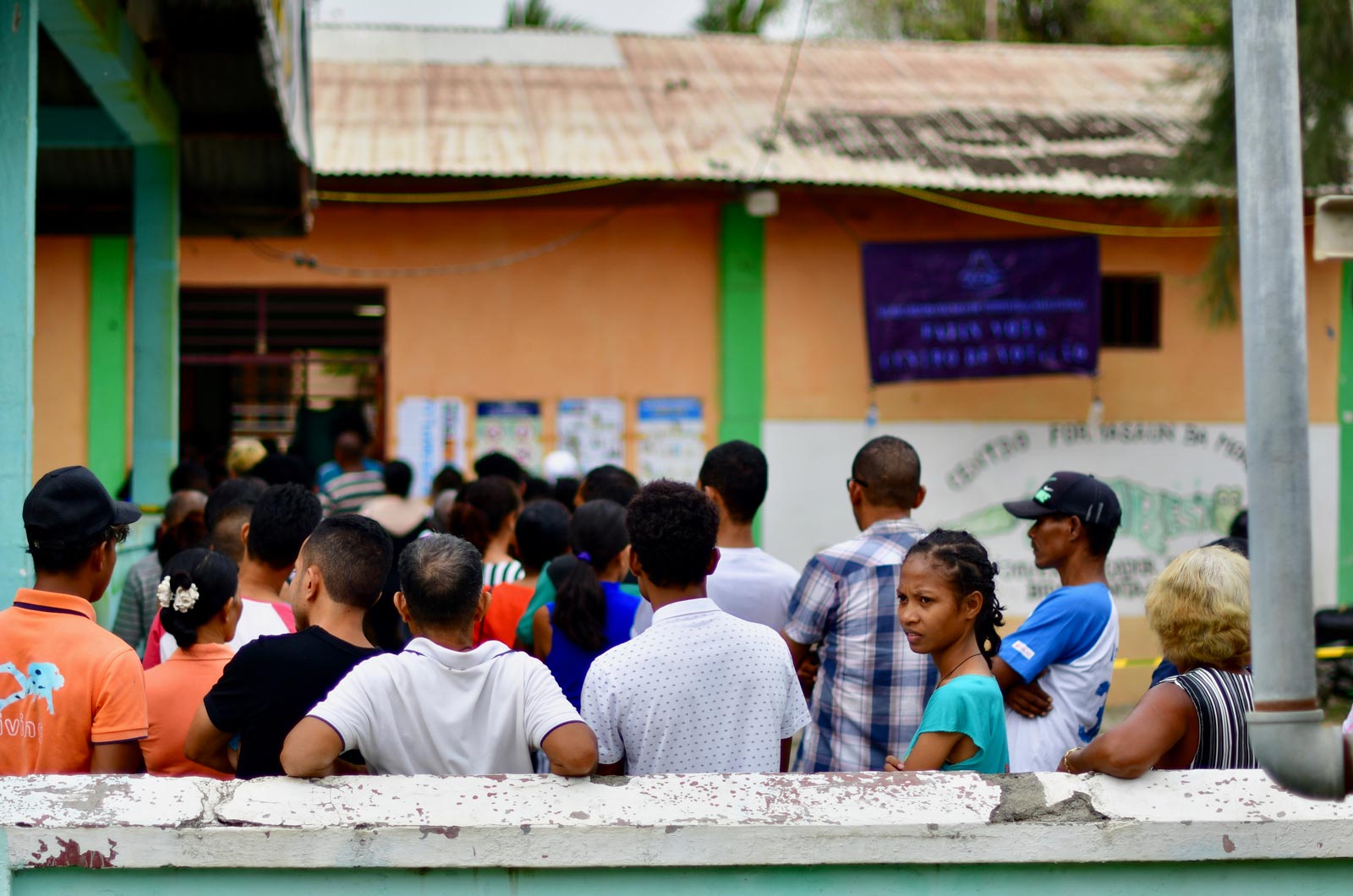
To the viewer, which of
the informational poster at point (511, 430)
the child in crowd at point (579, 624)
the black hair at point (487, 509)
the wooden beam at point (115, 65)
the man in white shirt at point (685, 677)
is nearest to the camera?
the man in white shirt at point (685, 677)

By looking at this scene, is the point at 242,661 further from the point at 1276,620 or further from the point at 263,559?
the point at 1276,620

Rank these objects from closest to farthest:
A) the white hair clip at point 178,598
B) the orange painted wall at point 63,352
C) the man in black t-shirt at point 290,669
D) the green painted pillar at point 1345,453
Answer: the man in black t-shirt at point 290,669 → the white hair clip at point 178,598 → the orange painted wall at point 63,352 → the green painted pillar at point 1345,453

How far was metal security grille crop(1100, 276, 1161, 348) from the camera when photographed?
10.6 m

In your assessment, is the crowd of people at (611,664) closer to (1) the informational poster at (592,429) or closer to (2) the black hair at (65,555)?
(2) the black hair at (65,555)

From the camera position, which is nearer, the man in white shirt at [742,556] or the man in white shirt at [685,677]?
the man in white shirt at [685,677]

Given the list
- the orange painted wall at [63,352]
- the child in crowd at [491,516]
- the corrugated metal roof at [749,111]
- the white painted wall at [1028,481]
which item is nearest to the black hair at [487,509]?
the child in crowd at [491,516]

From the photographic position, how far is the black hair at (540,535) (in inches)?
183

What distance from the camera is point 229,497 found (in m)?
4.59

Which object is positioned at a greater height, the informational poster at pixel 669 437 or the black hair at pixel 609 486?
the informational poster at pixel 669 437

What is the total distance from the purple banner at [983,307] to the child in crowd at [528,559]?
5.81m

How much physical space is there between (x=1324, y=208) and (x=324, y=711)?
2125 mm

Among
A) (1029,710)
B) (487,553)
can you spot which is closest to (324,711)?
(1029,710)

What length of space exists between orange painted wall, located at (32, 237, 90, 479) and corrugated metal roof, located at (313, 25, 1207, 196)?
2.05 metres

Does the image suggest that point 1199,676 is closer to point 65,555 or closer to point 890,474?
point 890,474
